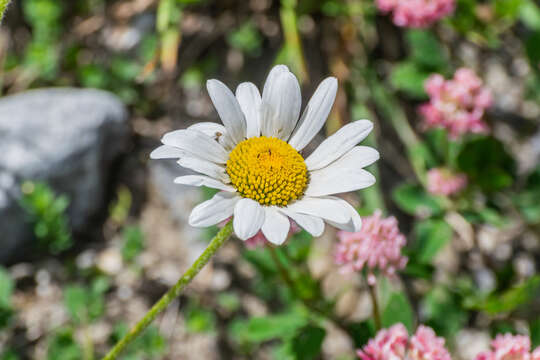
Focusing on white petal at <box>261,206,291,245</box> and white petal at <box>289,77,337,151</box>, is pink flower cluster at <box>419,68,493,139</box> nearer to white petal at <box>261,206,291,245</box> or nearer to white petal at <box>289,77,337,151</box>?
white petal at <box>289,77,337,151</box>

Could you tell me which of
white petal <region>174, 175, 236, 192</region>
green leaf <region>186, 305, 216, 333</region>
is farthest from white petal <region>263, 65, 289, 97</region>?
green leaf <region>186, 305, 216, 333</region>

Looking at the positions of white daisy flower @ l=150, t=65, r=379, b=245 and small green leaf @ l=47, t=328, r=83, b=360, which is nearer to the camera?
white daisy flower @ l=150, t=65, r=379, b=245

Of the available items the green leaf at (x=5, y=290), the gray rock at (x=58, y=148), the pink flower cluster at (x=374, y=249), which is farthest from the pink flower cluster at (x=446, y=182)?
the green leaf at (x=5, y=290)

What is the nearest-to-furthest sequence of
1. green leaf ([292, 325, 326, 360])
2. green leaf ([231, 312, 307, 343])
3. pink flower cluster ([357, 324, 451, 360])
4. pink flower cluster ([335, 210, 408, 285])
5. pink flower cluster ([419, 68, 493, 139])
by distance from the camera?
pink flower cluster ([357, 324, 451, 360])
pink flower cluster ([335, 210, 408, 285])
green leaf ([292, 325, 326, 360])
green leaf ([231, 312, 307, 343])
pink flower cluster ([419, 68, 493, 139])

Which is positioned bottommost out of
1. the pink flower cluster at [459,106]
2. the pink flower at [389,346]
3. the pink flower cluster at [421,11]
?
the pink flower at [389,346]

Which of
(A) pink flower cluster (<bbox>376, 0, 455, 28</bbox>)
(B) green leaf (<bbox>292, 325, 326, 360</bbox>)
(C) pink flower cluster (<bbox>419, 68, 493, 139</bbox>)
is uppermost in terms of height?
(A) pink flower cluster (<bbox>376, 0, 455, 28</bbox>)

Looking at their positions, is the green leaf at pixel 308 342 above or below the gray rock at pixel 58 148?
below

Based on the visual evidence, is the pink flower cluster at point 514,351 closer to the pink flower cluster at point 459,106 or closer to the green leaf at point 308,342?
the green leaf at point 308,342
